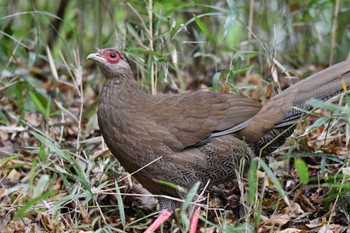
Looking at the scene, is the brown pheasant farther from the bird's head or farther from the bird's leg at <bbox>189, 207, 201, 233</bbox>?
the bird's leg at <bbox>189, 207, 201, 233</bbox>

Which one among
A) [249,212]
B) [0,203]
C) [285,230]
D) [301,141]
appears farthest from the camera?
[301,141]

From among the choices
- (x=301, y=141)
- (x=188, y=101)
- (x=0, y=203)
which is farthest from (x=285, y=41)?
(x=0, y=203)

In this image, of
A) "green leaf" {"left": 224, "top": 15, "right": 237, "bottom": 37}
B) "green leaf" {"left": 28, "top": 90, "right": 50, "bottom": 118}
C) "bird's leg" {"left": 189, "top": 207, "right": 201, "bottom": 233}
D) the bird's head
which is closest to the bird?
the bird's head

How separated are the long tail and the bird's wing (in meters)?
0.09

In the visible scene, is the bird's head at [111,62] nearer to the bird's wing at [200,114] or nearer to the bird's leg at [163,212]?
the bird's wing at [200,114]

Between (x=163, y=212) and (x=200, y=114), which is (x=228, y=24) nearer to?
(x=200, y=114)

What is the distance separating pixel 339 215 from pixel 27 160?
2.71 metres

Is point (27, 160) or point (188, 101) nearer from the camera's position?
point (188, 101)

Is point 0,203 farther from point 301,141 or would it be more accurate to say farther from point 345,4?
point 345,4

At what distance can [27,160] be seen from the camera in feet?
21.5

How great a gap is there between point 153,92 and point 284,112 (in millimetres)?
1311

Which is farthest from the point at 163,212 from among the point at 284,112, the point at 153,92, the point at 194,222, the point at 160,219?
the point at 153,92

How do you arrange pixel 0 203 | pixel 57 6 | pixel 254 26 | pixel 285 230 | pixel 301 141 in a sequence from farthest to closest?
pixel 57 6, pixel 254 26, pixel 301 141, pixel 0 203, pixel 285 230

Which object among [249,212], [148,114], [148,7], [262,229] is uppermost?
[148,7]
